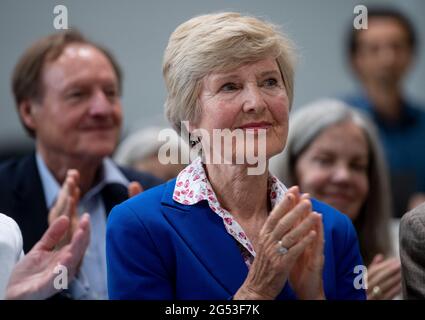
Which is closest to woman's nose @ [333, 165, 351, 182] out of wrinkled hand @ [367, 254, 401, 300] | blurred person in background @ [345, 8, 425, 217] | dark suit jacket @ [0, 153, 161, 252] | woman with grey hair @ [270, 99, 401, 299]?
woman with grey hair @ [270, 99, 401, 299]

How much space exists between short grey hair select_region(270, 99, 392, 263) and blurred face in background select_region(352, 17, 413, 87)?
1666 millimetres

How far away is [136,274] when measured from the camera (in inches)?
63.3

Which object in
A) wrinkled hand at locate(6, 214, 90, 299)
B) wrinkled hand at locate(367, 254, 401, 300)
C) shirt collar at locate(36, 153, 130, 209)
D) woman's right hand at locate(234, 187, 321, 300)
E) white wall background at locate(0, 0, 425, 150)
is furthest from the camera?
white wall background at locate(0, 0, 425, 150)

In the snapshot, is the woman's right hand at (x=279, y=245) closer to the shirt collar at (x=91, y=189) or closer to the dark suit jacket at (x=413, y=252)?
the dark suit jacket at (x=413, y=252)

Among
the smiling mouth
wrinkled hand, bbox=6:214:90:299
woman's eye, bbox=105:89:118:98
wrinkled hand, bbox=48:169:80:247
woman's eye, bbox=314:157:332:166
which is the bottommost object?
wrinkled hand, bbox=6:214:90:299

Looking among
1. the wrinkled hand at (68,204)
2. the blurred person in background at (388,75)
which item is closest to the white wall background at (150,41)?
the blurred person in background at (388,75)

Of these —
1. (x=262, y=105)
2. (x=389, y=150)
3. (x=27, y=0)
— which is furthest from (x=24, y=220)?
(x=389, y=150)

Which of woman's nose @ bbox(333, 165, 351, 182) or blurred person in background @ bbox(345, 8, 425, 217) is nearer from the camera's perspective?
woman's nose @ bbox(333, 165, 351, 182)

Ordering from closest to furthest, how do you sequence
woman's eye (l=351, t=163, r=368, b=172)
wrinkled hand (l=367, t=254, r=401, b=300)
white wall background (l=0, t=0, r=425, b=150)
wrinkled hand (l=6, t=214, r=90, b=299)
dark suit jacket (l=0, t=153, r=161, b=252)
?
wrinkled hand (l=6, t=214, r=90, b=299)
wrinkled hand (l=367, t=254, r=401, b=300)
dark suit jacket (l=0, t=153, r=161, b=252)
woman's eye (l=351, t=163, r=368, b=172)
white wall background (l=0, t=0, r=425, b=150)

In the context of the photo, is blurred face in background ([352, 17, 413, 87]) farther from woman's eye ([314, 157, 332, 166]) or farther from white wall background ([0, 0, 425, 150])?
woman's eye ([314, 157, 332, 166])

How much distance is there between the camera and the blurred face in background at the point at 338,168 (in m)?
2.54

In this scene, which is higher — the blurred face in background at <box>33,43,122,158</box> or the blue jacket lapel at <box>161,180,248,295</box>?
the blurred face in background at <box>33,43,122,158</box>

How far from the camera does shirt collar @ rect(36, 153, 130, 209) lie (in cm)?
247
